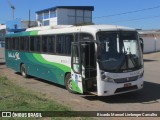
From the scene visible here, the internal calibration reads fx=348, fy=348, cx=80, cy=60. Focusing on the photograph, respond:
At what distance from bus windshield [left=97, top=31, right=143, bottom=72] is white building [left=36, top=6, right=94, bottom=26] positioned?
55483 millimetres

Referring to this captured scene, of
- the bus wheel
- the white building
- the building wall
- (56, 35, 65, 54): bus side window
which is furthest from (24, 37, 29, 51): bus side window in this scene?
the building wall

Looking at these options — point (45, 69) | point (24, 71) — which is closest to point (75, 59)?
point (45, 69)

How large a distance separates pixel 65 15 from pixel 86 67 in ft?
195

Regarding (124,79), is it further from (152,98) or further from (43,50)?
(43,50)

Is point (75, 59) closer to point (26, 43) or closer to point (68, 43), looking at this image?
point (68, 43)

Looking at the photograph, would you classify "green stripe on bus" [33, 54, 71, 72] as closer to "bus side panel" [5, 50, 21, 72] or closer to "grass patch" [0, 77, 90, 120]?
"grass patch" [0, 77, 90, 120]

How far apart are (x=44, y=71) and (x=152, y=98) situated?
606 cm

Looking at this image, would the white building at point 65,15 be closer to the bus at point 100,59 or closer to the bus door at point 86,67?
the bus at point 100,59

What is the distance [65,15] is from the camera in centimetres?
7106

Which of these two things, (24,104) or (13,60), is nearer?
(24,104)

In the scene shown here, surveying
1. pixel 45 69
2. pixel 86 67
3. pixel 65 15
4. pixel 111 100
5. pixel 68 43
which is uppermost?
pixel 65 15

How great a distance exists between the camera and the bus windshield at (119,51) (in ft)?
39.8

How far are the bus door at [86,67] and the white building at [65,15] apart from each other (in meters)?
55.7

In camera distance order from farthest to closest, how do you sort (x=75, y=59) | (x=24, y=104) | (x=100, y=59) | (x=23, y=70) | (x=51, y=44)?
(x=23, y=70)
(x=51, y=44)
(x=75, y=59)
(x=100, y=59)
(x=24, y=104)
